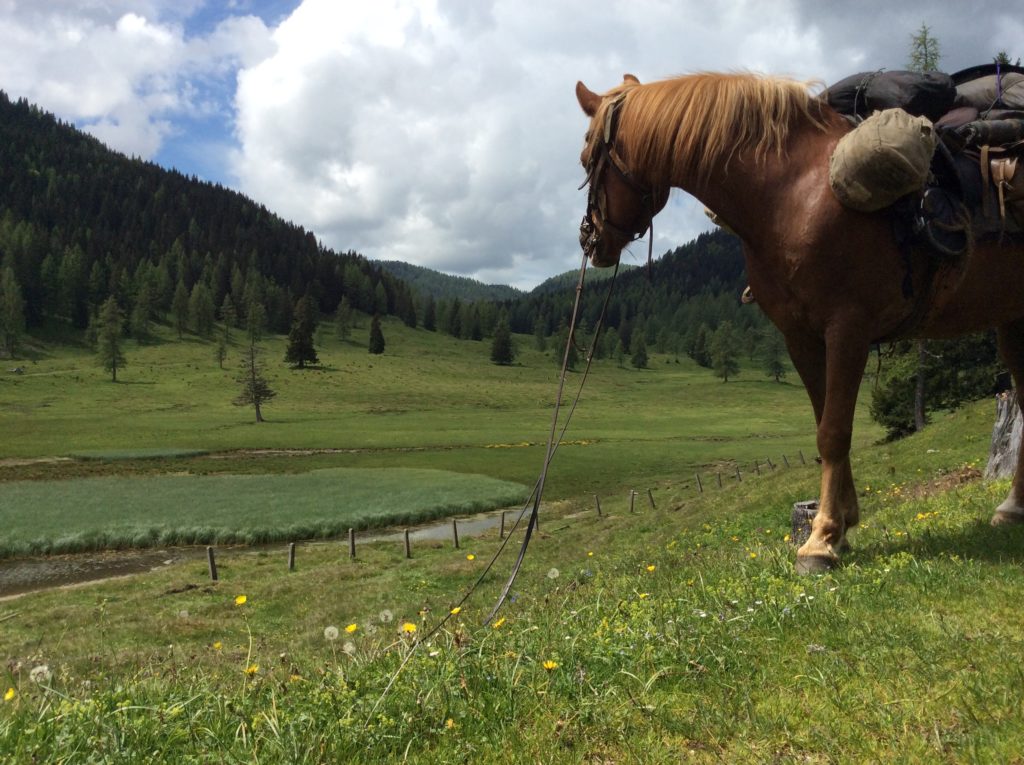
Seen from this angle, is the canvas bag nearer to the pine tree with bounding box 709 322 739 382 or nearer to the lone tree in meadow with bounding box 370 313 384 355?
the pine tree with bounding box 709 322 739 382

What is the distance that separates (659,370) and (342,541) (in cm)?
14914

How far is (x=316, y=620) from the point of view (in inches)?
704

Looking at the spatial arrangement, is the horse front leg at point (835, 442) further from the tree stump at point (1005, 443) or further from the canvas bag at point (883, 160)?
the tree stump at point (1005, 443)

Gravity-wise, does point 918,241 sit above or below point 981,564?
above

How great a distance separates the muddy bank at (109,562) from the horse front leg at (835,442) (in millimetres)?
27728

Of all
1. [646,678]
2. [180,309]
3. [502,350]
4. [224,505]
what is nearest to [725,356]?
[502,350]

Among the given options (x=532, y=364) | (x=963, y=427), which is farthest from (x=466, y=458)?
(x=532, y=364)

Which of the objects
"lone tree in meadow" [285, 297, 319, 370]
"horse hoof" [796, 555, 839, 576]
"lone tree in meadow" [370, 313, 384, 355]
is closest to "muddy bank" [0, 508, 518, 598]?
"horse hoof" [796, 555, 839, 576]

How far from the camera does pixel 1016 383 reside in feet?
21.2

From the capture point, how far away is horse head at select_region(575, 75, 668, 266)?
5793 millimetres

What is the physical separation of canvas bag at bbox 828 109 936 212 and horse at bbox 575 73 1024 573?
0.76ft

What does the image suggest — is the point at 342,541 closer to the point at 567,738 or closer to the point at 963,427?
the point at 963,427

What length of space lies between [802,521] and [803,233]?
3669mm

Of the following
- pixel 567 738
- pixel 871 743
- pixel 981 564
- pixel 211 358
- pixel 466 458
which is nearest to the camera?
pixel 871 743
